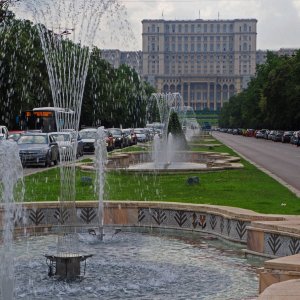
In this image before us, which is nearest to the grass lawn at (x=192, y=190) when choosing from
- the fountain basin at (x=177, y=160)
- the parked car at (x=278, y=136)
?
the fountain basin at (x=177, y=160)

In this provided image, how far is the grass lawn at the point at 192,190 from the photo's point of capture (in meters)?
15.5

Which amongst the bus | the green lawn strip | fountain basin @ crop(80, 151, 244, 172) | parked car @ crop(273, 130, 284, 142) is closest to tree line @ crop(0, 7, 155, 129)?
the bus

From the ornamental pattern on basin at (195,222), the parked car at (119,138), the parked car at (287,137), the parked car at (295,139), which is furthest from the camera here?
the parked car at (287,137)

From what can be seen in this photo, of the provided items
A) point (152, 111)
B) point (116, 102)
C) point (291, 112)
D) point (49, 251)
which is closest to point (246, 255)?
point (49, 251)

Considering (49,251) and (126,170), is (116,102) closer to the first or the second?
(126,170)

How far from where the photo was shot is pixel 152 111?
130500 mm

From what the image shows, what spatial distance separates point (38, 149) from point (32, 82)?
99.2ft

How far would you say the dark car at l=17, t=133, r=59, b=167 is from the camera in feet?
101

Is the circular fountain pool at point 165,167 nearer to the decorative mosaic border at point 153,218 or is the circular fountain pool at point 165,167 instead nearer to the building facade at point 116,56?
the building facade at point 116,56

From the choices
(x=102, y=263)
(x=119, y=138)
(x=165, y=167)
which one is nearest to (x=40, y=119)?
(x=119, y=138)

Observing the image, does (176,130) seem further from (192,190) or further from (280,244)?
(280,244)

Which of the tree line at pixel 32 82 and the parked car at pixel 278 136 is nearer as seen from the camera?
the tree line at pixel 32 82

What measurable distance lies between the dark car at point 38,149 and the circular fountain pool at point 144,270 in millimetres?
18510

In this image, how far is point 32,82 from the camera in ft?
198
